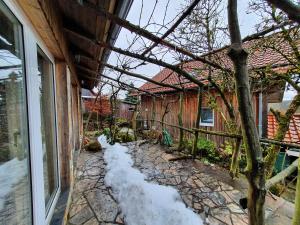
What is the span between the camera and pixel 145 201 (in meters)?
2.77

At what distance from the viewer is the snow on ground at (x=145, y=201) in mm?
2361

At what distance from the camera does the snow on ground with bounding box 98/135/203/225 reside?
2.36m

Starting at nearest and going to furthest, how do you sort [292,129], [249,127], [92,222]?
[249,127], [92,222], [292,129]

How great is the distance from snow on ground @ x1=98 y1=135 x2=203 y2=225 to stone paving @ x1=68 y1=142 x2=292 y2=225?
0.11 m

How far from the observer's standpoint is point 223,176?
3773mm

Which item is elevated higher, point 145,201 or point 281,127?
point 281,127

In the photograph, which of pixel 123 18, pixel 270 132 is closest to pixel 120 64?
pixel 123 18

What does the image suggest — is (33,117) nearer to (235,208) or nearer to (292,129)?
(235,208)

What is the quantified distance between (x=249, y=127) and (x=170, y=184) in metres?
2.64

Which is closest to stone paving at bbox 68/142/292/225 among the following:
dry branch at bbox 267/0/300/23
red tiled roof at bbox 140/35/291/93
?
red tiled roof at bbox 140/35/291/93

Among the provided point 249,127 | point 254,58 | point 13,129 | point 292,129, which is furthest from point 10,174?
point 292,129

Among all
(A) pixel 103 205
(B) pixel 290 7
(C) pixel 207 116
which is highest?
(B) pixel 290 7

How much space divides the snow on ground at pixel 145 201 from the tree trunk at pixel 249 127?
138 centimetres

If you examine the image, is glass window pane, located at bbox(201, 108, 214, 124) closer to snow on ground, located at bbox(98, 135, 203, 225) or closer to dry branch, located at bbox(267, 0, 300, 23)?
snow on ground, located at bbox(98, 135, 203, 225)
